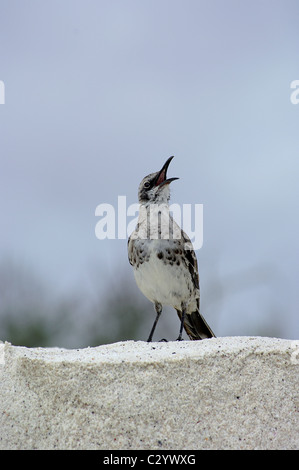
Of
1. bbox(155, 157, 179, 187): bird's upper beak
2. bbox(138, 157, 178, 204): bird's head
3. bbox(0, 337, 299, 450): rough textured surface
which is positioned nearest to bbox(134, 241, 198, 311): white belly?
bbox(138, 157, 178, 204): bird's head

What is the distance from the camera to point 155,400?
15.4 ft

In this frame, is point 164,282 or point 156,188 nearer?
point 164,282

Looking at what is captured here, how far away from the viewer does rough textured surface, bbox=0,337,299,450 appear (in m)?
4.52

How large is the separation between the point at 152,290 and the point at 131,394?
8.57 feet

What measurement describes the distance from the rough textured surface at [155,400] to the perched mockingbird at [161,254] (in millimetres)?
2028

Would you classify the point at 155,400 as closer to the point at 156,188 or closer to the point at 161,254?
the point at 161,254

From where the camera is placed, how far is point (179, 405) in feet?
15.3

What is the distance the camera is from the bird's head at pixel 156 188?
24.3ft

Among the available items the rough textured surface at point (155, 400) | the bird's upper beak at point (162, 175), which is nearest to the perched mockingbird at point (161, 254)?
the bird's upper beak at point (162, 175)

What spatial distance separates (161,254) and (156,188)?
819 mm

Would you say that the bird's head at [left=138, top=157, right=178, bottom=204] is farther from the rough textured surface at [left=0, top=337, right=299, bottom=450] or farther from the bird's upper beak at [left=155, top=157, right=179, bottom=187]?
the rough textured surface at [left=0, top=337, right=299, bottom=450]

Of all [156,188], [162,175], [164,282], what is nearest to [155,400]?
[164,282]

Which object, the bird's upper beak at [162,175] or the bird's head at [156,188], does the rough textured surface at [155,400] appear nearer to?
the bird's head at [156,188]
